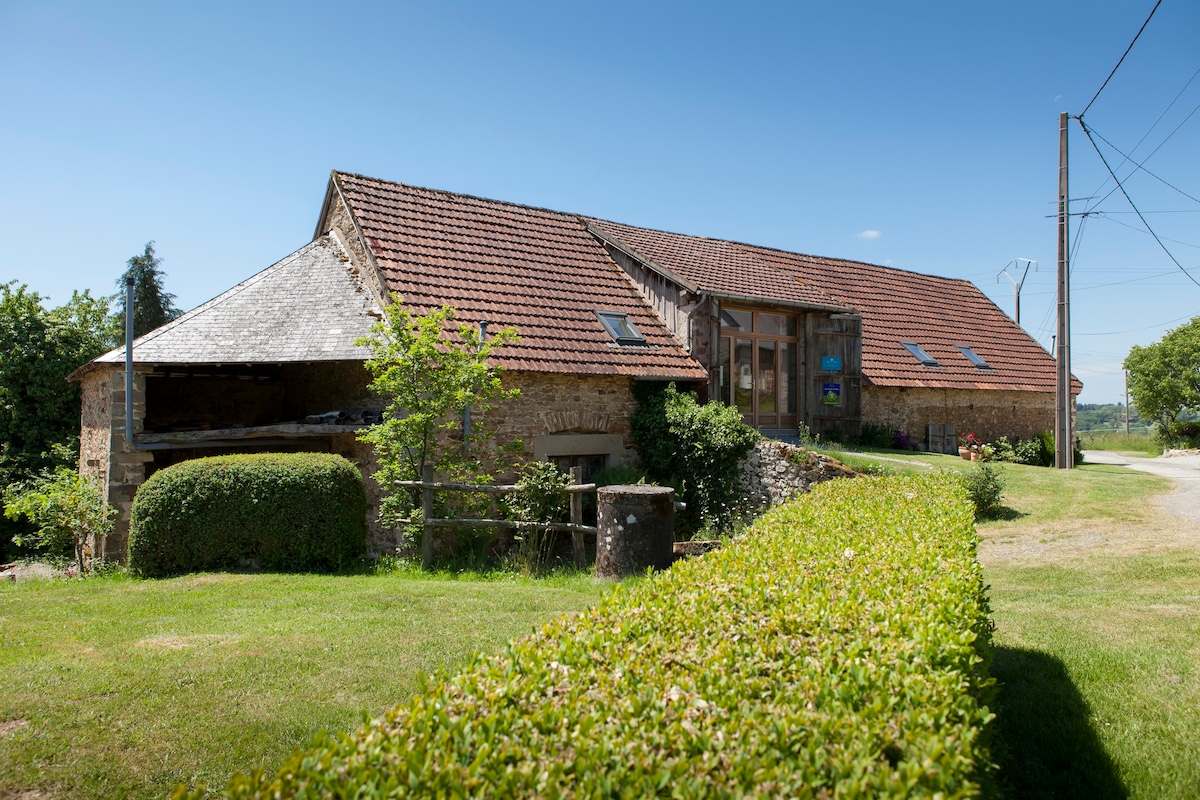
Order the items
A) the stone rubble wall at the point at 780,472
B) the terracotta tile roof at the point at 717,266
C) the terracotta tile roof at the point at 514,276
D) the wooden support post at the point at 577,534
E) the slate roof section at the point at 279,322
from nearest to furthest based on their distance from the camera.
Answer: the wooden support post at the point at 577,534
the slate roof section at the point at 279,322
the stone rubble wall at the point at 780,472
the terracotta tile roof at the point at 514,276
the terracotta tile roof at the point at 717,266

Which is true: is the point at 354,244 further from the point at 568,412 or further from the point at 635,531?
the point at 635,531

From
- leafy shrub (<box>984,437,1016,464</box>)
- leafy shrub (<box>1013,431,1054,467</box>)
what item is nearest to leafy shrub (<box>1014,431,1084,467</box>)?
leafy shrub (<box>1013,431,1054,467</box>)

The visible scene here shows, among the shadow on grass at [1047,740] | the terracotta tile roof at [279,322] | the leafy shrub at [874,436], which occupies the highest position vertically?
the terracotta tile roof at [279,322]

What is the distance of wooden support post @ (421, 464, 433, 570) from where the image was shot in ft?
33.6

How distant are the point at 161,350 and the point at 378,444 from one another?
13.7 ft

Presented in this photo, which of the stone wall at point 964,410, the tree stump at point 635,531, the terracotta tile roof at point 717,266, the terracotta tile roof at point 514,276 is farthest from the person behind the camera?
the stone wall at point 964,410

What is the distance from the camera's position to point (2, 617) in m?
7.13

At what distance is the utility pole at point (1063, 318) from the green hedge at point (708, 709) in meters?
15.5

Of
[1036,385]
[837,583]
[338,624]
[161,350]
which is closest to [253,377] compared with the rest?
[161,350]

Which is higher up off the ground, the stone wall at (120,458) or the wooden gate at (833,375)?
the wooden gate at (833,375)

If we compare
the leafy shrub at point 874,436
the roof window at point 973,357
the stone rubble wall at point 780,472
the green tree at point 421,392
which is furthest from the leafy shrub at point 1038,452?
the green tree at point 421,392

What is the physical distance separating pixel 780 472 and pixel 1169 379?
98.9 feet

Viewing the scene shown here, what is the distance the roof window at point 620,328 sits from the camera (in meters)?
14.1

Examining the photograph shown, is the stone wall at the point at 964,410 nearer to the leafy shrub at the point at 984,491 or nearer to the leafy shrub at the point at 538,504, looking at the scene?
the leafy shrub at the point at 984,491
